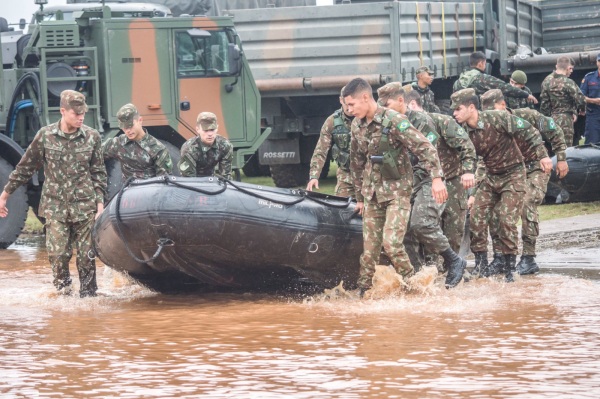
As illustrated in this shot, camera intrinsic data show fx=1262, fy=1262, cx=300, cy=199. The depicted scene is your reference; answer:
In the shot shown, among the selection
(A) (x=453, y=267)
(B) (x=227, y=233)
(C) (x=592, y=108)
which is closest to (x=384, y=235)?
(A) (x=453, y=267)

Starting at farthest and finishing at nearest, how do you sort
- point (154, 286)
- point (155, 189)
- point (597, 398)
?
point (154, 286) → point (155, 189) → point (597, 398)

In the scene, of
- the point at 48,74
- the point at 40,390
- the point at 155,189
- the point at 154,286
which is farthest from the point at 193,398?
the point at 48,74

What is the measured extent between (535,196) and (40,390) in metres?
5.56

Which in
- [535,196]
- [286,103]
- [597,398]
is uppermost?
[286,103]

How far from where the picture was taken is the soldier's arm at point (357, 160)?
8992 millimetres

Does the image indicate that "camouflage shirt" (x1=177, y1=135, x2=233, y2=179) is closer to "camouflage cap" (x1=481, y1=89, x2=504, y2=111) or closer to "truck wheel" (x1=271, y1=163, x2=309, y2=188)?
"camouflage cap" (x1=481, y1=89, x2=504, y2=111)

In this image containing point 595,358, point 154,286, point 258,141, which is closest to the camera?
point 595,358

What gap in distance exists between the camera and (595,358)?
667 centimetres

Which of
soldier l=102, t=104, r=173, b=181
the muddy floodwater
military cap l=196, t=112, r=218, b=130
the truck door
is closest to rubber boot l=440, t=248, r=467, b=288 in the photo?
A: the muddy floodwater

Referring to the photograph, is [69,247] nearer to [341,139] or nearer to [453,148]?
[341,139]

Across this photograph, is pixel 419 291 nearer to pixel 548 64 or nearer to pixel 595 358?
pixel 595 358

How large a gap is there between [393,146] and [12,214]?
5.80m

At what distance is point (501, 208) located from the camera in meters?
9.98

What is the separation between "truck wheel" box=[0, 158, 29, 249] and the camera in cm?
1319
